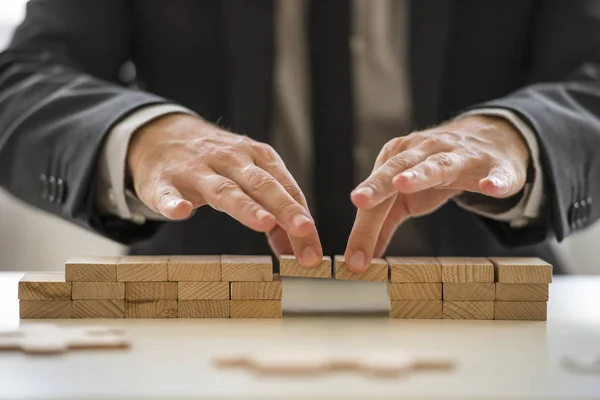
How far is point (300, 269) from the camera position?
138cm

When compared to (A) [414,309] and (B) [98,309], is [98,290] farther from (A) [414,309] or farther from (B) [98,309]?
(A) [414,309]

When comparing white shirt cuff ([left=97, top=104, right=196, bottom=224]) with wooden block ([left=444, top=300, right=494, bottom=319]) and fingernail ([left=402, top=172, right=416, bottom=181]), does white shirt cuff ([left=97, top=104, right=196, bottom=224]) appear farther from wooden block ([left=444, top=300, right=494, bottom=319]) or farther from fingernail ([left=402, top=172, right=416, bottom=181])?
wooden block ([left=444, top=300, right=494, bottom=319])

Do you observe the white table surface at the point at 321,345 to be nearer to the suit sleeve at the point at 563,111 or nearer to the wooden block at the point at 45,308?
the wooden block at the point at 45,308

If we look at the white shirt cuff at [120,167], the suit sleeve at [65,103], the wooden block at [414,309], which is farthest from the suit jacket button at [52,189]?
the wooden block at [414,309]

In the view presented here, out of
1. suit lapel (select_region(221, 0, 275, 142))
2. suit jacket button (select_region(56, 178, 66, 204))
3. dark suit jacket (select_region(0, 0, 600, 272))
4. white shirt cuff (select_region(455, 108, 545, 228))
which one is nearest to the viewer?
white shirt cuff (select_region(455, 108, 545, 228))

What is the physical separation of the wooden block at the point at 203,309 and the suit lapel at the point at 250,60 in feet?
2.58

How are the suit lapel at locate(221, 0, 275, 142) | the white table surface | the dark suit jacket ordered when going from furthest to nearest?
the suit lapel at locate(221, 0, 275, 142) → the dark suit jacket → the white table surface

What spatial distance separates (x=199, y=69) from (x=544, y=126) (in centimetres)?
91

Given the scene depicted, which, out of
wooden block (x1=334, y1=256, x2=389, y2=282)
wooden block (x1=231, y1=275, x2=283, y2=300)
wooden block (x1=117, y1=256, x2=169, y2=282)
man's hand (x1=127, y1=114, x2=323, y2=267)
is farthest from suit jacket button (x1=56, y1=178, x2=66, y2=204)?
wooden block (x1=334, y1=256, x2=389, y2=282)

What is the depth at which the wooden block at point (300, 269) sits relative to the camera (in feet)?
4.51

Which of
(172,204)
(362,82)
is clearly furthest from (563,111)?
(172,204)

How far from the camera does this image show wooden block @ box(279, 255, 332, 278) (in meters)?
1.37

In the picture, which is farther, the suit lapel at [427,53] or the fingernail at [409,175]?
the suit lapel at [427,53]

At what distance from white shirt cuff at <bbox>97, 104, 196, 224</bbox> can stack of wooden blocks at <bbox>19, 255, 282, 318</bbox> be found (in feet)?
1.04
